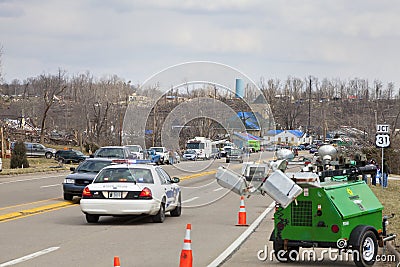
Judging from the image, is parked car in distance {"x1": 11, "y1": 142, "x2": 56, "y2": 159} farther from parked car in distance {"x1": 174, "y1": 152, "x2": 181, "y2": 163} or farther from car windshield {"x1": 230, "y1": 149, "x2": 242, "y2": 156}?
car windshield {"x1": 230, "y1": 149, "x2": 242, "y2": 156}

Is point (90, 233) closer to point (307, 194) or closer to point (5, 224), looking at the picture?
point (5, 224)

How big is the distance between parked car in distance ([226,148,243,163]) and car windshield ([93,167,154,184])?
90.8 inches

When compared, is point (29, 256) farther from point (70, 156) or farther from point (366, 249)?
point (70, 156)

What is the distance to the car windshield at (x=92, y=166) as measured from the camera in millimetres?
25094

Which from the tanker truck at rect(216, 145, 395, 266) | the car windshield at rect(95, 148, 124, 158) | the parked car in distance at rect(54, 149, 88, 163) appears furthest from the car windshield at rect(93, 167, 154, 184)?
the parked car in distance at rect(54, 149, 88, 163)

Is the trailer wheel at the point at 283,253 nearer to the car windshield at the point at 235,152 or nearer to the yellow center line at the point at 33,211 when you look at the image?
the car windshield at the point at 235,152

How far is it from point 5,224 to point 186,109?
554 centimetres

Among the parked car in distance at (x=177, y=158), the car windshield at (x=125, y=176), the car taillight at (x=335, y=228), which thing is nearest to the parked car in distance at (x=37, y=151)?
the parked car in distance at (x=177, y=158)

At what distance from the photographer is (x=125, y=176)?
18094 millimetres

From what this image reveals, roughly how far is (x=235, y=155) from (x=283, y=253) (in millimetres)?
5673

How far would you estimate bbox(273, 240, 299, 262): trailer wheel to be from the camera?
37.4ft

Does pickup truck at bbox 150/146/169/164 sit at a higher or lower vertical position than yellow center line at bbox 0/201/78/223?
higher

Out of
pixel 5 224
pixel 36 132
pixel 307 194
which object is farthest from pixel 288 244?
pixel 36 132

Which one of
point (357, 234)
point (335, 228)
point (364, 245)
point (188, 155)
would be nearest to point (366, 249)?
point (364, 245)
